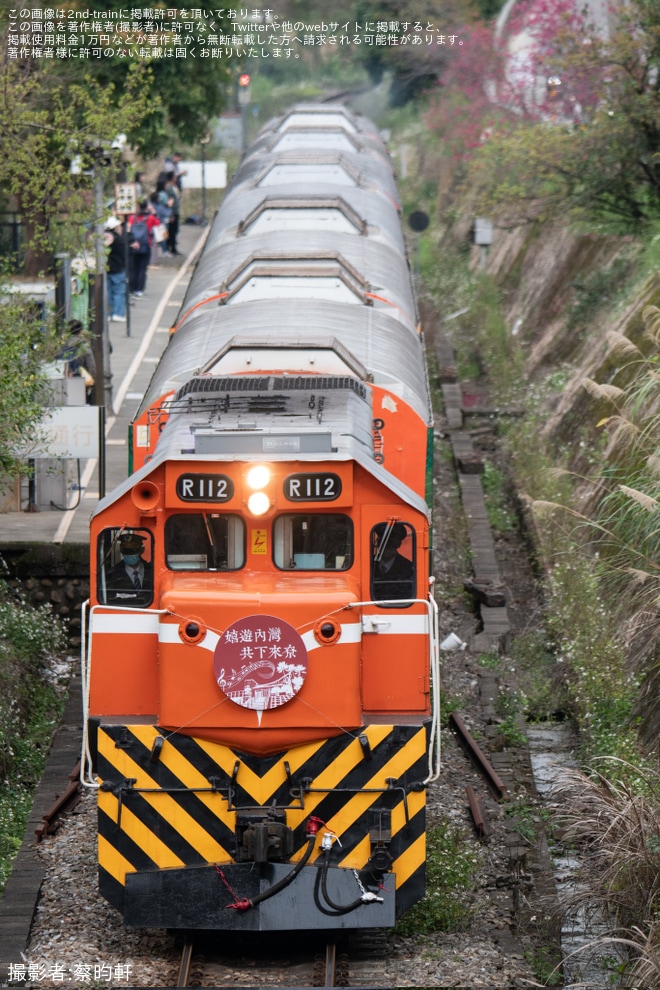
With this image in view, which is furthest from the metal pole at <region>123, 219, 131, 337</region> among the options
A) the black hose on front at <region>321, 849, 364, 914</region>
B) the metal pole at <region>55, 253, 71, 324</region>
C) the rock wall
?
the black hose on front at <region>321, 849, 364, 914</region>

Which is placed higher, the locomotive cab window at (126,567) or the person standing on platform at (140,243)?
the person standing on platform at (140,243)

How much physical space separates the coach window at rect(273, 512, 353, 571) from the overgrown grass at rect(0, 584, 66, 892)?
11.5 ft

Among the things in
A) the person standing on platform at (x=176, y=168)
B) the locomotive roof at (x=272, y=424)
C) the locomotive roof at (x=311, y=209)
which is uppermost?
the person standing on platform at (x=176, y=168)

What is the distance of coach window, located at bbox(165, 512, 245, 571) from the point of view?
903 centimetres

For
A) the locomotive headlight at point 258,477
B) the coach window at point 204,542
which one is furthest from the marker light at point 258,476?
the coach window at point 204,542

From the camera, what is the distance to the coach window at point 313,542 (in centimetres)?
907

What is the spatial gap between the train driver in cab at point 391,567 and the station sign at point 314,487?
0.38 metres

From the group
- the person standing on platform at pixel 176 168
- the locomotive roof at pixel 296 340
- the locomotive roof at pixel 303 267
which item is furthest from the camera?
the person standing on platform at pixel 176 168

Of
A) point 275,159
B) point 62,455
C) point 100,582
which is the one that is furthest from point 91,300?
point 100,582

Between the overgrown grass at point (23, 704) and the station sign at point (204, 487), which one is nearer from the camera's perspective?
the station sign at point (204, 487)

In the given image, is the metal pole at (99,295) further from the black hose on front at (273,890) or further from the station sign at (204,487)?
the black hose on front at (273,890)

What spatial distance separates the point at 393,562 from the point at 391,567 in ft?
0.12

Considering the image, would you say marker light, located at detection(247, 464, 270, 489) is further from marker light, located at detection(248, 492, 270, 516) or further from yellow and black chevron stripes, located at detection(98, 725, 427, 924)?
yellow and black chevron stripes, located at detection(98, 725, 427, 924)

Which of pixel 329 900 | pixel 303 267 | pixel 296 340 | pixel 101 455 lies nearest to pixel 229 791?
pixel 329 900
